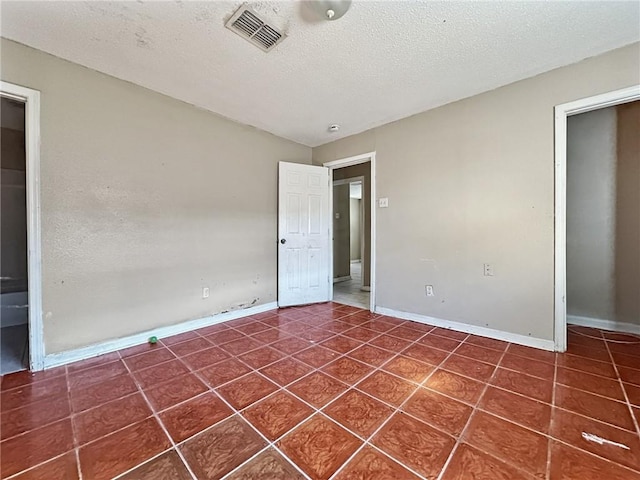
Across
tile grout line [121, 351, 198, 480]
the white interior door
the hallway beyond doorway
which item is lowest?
tile grout line [121, 351, 198, 480]

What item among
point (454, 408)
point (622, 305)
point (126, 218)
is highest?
point (126, 218)

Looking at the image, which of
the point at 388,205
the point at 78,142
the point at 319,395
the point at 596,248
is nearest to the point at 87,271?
the point at 78,142

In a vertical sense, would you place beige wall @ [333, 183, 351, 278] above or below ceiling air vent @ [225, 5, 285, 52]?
below

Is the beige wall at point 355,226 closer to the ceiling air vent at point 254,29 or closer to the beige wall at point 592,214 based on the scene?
the beige wall at point 592,214

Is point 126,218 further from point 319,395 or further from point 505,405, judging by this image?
point 505,405

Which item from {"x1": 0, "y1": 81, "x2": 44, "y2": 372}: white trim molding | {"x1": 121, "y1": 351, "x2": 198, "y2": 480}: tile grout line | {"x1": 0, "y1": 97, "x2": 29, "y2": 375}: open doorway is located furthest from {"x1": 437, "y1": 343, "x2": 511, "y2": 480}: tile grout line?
{"x1": 0, "y1": 97, "x2": 29, "y2": 375}: open doorway

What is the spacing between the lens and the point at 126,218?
2.52 metres

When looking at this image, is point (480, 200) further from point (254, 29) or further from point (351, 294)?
point (351, 294)

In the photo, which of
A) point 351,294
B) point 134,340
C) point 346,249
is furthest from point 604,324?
point 134,340

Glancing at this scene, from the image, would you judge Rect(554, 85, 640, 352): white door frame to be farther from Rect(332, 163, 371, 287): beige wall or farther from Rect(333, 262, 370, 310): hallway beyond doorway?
Rect(332, 163, 371, 287): beige wall

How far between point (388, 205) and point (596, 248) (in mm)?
2288

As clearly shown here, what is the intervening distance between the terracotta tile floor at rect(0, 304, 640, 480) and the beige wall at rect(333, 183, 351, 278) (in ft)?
11.9

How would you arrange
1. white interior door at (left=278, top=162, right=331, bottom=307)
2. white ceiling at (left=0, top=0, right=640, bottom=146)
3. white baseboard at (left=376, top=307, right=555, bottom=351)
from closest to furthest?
white ceiling at (left=0, top=0, right=640, bottom=146), white baseboard at (left=376, top=307, right=555, bottom=351), white interior door at (left=278, top=162, right=331, bottom=307)

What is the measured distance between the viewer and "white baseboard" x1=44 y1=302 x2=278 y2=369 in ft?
7.13
